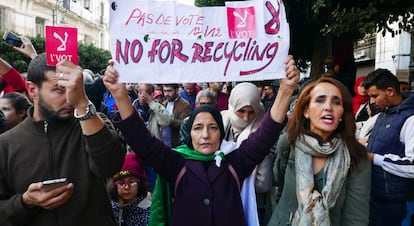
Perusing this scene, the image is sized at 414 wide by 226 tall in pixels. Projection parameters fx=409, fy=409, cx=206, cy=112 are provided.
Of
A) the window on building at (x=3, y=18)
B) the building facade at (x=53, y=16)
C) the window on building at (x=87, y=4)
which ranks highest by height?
the window on building at (x=87, y=4)

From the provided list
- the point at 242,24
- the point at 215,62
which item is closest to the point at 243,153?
the point at 215,62

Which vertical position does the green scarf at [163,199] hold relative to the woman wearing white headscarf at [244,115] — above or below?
below

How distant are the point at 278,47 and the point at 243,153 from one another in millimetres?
702

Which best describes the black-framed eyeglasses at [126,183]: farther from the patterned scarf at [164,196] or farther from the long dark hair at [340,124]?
the long dark hair at [340,124]

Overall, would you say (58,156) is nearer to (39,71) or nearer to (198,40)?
(39,71)

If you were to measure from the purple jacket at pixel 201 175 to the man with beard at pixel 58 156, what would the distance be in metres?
0.40

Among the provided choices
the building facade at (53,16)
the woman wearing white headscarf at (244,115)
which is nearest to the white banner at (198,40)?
the woman wearing white headscarf at (244,115)

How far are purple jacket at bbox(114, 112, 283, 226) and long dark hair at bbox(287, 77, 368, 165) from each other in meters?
0.19

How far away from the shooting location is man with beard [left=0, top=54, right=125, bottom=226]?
1.89 m

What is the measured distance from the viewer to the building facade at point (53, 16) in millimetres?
27125

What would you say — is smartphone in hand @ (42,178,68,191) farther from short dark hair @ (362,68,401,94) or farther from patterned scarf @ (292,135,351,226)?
short dark hair @ (362,68,401,94)

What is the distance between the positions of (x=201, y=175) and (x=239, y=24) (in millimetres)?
970

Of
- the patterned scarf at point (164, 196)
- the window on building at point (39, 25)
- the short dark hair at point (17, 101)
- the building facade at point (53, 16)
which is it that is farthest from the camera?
the window on building at point (39, 25)

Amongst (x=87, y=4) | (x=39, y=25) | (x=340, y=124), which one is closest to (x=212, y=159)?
(x=340, y=124)
